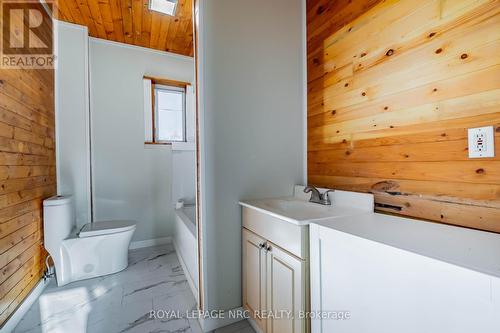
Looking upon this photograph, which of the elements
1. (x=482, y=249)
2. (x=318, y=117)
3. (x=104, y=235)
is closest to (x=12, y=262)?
(x=104, y=235)

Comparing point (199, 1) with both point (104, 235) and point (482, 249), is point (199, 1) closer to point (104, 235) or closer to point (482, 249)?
point (482, 249)

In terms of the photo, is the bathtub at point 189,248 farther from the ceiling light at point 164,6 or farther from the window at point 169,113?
Answer: the ceiling light at point 164,6

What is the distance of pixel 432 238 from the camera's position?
79 cm

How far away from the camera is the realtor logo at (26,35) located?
4.99 ft

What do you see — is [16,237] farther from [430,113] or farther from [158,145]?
[430,113]

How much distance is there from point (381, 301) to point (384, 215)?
0.53 metres

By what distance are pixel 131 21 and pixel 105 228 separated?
214 cm

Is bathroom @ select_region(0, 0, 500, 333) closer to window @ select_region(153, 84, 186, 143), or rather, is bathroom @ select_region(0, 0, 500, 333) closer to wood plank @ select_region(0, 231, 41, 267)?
wood plank @ select_region(0, 231, 41, 267)

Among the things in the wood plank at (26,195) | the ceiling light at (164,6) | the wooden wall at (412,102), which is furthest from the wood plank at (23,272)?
the ceiling light at (164,6)

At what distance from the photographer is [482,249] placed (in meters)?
0.68

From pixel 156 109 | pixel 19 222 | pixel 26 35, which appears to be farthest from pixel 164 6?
pixel 19 222

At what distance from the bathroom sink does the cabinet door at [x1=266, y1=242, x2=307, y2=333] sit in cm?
19

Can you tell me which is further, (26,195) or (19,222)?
(26,195)

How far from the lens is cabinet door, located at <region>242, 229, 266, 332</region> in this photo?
1.32 metres
